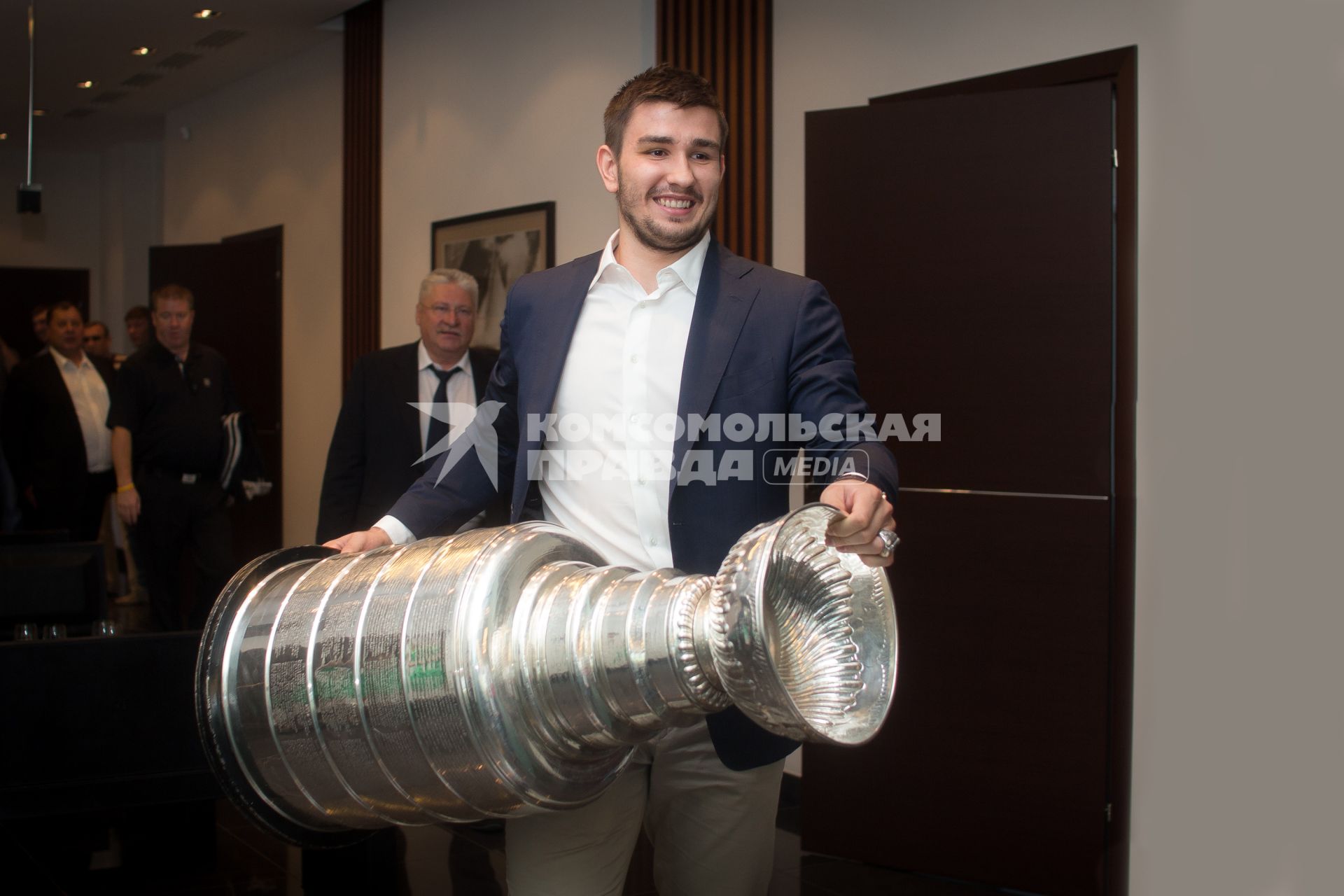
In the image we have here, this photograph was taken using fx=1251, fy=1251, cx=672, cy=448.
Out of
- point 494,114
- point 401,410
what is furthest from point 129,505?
point 494,114

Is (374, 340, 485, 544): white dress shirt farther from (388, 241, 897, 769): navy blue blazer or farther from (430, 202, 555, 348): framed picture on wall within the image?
(388, 241, 897, 769): navy blue blazer

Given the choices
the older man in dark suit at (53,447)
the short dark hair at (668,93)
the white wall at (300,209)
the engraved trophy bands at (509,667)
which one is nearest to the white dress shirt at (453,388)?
the short dark hair at (668,93)

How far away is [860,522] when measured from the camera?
1394mm

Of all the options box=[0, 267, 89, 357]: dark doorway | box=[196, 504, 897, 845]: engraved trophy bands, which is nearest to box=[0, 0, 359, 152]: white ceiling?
box=[0, 267, 89, 357]: dark doorway

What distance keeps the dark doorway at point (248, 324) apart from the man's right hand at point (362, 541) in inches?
299

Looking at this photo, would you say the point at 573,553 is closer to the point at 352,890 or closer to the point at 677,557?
the point at 677,557

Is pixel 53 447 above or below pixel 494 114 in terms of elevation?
below

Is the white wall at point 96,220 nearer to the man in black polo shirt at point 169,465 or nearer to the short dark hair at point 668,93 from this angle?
the man in black polo shirt at point 169,465

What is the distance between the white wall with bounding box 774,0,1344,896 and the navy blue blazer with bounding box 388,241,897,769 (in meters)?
1.51

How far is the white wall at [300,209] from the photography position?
8492mm

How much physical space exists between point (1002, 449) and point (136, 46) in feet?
25.1

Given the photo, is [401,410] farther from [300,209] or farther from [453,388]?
[300,209]

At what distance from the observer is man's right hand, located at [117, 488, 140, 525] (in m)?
5.91

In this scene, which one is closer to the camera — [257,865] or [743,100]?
[257,865]
